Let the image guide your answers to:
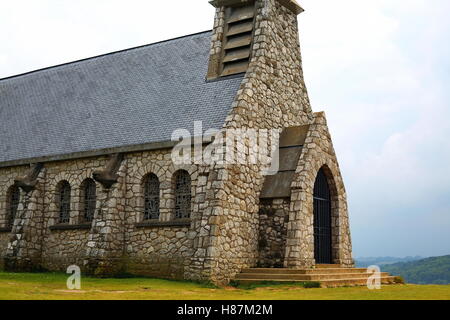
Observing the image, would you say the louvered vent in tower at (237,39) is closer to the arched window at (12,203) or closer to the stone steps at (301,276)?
the stone steps at (301,276)

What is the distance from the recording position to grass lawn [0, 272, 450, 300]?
13367 mm

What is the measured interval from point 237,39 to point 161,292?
35.3 ft

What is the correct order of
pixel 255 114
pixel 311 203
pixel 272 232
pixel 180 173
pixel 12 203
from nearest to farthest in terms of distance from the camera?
pixel 311 203, pixel 272 232, pixel 180 173, pixel 255 114, pixel 12 203

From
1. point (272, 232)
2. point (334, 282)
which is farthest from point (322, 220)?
point (334, 282)

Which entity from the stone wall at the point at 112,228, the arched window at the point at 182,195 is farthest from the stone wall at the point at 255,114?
the arched window at the point at 182,195

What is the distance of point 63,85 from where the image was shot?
88.6ft

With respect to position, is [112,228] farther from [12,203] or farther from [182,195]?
[12,203]

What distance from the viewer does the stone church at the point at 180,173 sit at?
1906 centimetres

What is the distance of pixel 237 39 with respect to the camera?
72.7 feet

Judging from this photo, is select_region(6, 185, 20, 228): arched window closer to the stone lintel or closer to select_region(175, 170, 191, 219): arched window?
select_region(175, 170, 191, 219): arched window

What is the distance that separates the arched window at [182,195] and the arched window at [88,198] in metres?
3.72
